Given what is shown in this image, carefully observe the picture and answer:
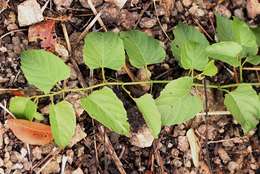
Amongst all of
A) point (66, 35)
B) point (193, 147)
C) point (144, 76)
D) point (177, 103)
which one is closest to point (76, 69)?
point (66, 35)

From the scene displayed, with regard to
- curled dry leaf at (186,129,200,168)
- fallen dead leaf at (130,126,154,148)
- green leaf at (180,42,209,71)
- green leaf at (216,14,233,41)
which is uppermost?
green leaf at (216,14,233,41)

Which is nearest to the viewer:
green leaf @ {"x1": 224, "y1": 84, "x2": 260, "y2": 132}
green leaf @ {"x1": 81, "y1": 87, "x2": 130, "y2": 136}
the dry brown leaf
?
green leaf @ {"x1": 81, "y1": 87, "x2": 130, "y2": 136}

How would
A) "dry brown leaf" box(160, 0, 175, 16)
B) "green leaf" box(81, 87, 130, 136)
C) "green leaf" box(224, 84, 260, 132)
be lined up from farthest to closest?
"dry brown leaf" box(160, 0, 175, 16) → "green leaf" box(224, 84, 260, 132) → "green leaf" box(81, 87, 130, 136)

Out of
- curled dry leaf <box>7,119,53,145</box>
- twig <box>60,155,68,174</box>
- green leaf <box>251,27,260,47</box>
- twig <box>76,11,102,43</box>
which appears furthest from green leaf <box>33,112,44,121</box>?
green leaf <box>251,27,260,47</box>

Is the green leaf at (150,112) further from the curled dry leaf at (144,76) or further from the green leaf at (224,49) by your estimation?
the green leaf at (224,49)

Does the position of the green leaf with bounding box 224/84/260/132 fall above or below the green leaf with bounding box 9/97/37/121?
below

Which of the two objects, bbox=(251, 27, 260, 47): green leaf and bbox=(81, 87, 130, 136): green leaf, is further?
bbox=(251, 27, 260, 47): green leaf

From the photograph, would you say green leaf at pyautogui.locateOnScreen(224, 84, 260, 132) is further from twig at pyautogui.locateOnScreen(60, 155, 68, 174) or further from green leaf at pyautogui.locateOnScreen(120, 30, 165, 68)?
twig at pyautogui.locateOnScreen(60, 155, 68, 174)

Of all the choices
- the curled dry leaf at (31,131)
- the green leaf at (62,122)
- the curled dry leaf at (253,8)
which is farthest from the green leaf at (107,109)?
the curled dry leaf at (253,8)
